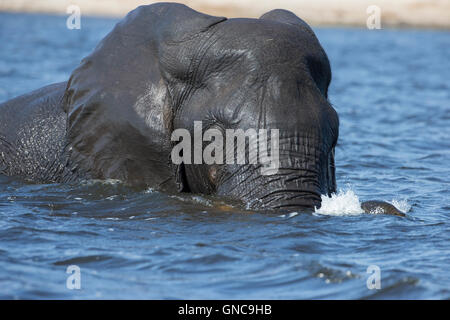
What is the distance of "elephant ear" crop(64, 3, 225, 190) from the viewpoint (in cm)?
655

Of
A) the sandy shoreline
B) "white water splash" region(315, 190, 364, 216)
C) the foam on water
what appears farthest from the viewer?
the sandy shoreline

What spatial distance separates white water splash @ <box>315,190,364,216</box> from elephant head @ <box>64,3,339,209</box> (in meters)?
Result: 0.10

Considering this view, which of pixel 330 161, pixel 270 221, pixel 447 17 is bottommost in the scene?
pixel 270 221

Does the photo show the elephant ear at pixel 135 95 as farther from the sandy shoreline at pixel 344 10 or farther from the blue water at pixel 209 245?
the sandy shoreline at pixel 344 10

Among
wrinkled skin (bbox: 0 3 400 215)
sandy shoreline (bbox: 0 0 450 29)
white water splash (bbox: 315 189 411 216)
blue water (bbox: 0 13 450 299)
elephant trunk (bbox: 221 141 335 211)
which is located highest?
sandy shoreline (bbox: 0 0 450 29)

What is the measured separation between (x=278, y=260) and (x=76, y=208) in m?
2.03

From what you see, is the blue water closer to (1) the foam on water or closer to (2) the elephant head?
(1) the foam on water

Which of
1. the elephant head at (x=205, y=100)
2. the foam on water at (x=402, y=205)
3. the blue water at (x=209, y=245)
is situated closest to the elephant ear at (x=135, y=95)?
the elephant head at (x=205, y=100)

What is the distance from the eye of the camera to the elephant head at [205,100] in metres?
6.19

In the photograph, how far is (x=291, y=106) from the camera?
20.3 feet

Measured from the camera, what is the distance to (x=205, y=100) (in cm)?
644

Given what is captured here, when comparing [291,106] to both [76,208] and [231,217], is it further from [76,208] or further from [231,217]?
[76,208]

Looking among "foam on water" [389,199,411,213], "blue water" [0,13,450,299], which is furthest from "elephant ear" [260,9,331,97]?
"foam on water" [389,199,411,213]
